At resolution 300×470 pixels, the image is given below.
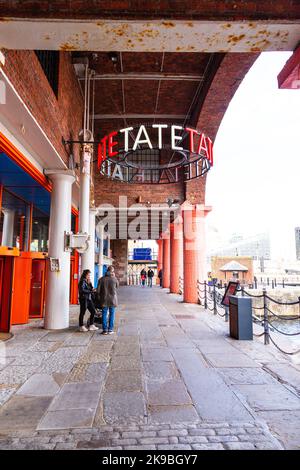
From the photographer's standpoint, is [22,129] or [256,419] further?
[22,129]

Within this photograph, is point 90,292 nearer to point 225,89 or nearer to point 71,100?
point 71,100

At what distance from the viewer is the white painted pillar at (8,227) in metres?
8.16

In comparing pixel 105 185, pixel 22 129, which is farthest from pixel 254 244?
pixel 22 129

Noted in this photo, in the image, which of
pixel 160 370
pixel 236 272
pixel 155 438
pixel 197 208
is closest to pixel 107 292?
pixel 160 370

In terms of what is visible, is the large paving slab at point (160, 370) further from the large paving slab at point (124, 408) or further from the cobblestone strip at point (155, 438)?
the cobblestone strip at point (155, 438)

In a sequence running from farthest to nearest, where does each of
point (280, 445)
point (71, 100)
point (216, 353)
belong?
1. point (71, 100)
2. point (216, 353)
3. point (280, 445)

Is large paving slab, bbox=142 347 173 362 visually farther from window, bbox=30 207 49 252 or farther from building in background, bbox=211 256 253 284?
building in background, bbox=211 256 253 284

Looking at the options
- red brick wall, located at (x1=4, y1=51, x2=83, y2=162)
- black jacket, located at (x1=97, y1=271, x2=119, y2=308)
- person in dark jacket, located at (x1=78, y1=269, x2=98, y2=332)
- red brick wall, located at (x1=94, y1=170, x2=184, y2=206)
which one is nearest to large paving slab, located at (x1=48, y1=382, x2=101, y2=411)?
black jacket, located at (x1=97, y1=271, x2=119, y2=308)

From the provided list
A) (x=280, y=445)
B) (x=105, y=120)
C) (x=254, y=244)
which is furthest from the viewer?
(x=254, y=244)

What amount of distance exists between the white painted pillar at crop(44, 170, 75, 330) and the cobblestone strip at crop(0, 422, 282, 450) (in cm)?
504

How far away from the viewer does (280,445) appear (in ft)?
8.44

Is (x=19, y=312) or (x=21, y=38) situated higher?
(x=21, y=38)

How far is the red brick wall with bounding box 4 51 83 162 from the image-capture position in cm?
492

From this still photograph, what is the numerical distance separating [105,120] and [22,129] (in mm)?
7648
